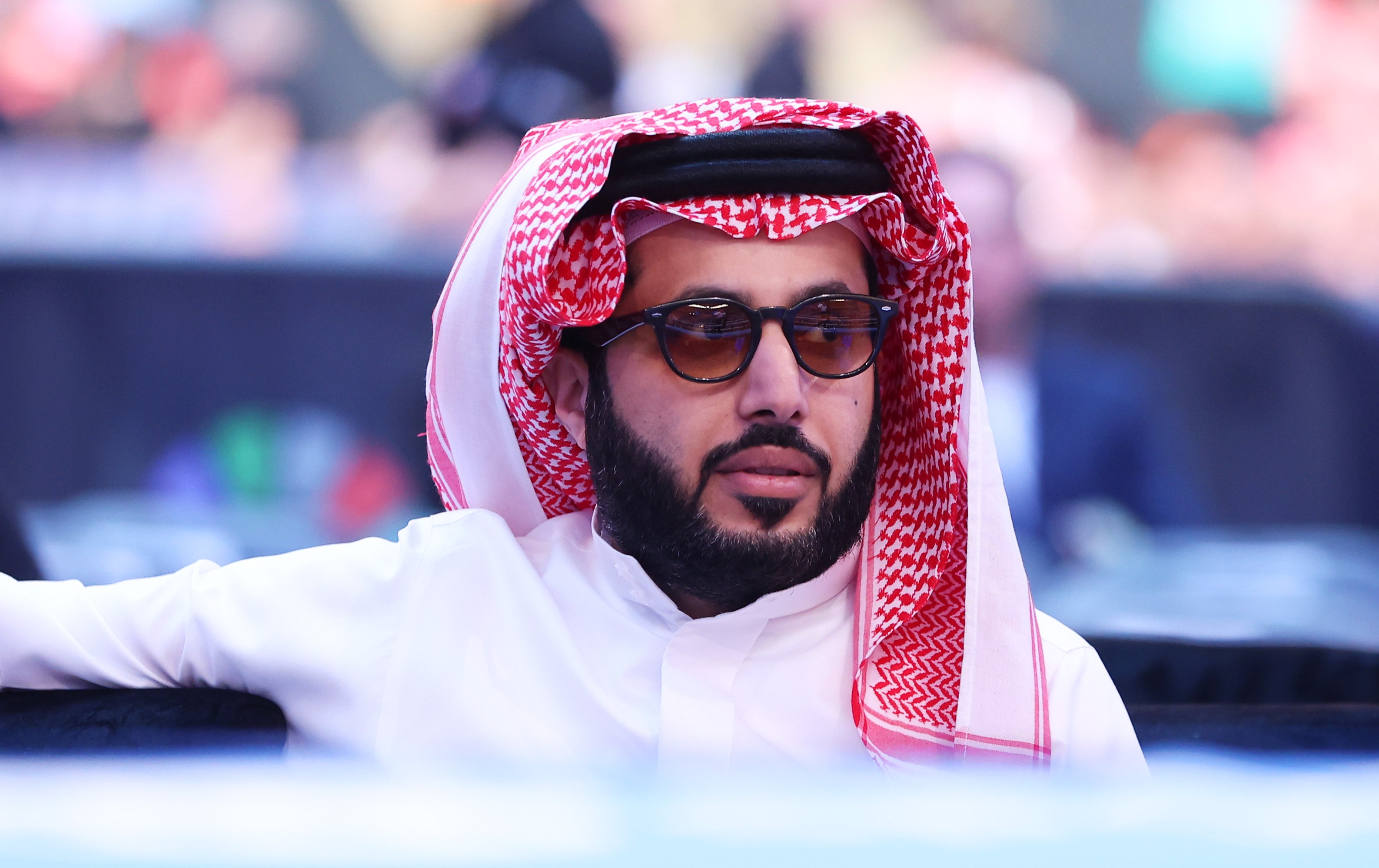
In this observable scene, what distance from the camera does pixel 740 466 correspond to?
4.84 ft

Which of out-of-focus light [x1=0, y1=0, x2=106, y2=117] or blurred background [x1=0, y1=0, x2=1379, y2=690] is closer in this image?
out-of-focus light [x1=0, y1=0, x2=106, y2=117]

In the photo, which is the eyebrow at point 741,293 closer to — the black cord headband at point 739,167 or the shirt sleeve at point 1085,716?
the black cord headband at point 739,167

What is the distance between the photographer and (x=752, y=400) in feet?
4.79

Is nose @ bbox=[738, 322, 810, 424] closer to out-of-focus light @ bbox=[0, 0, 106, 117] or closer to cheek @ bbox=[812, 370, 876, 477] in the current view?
cheek @ bbox=[812, 370, 876, 477]

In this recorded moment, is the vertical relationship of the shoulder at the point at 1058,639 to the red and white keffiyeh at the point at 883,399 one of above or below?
below

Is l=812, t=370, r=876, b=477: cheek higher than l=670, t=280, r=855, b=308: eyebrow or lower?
lower

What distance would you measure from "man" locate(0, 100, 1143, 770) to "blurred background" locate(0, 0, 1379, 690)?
10.8ft

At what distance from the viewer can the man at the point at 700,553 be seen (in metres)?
1.48

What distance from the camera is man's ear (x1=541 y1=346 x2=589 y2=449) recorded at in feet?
5.53

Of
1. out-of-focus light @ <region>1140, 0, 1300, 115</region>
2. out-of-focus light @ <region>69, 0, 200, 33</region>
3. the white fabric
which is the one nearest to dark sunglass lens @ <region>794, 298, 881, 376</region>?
the white fabric

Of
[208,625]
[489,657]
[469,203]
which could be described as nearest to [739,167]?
[489,657]

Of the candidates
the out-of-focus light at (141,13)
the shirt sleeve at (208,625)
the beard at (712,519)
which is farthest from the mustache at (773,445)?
the out-of-focus light at (141,13)

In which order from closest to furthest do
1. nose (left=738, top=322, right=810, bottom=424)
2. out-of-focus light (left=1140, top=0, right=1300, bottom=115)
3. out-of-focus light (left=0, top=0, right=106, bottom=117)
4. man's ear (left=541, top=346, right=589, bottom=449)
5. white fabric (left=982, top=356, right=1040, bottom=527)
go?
nose (left=738, top=322, right=810, bottom=424), man's ear (left=541, top=346, right=589, bottom=449), white fabric (left=982, top=356, right=1040, bottom=527), out-of-focus light (left=0, top=0, right=106, bottom=117), out-of-focus light (left=1140, top=0, right=1300, bottom=115)

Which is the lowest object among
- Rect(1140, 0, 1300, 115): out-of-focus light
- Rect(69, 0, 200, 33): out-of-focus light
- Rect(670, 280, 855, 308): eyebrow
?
Rect(670, 280, 855, 308): eyebrow
